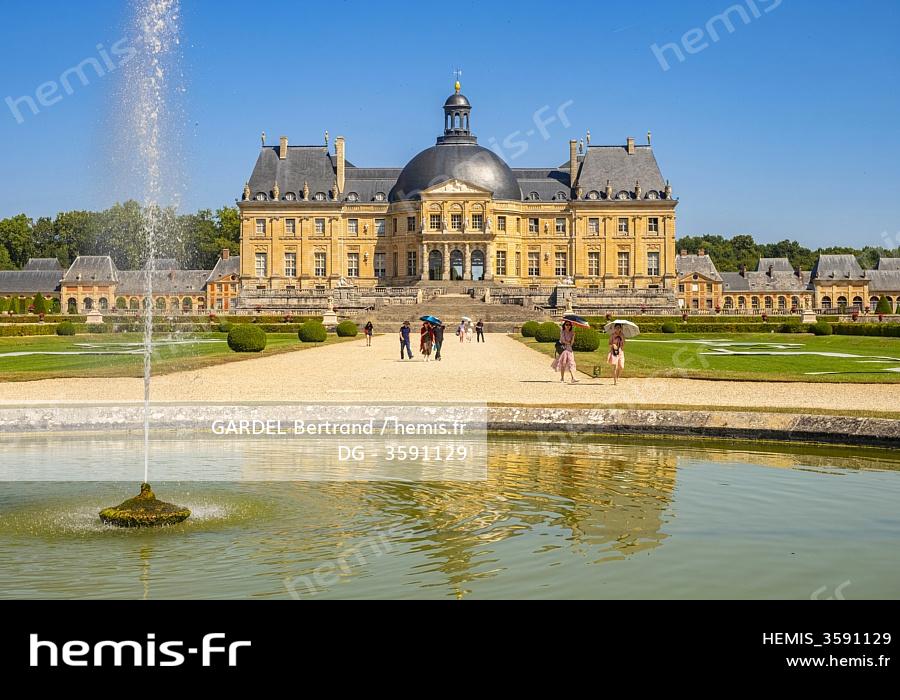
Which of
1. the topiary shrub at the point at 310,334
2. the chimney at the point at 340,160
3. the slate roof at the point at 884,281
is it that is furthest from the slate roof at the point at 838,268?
the topiary shrub at the point at 310,334

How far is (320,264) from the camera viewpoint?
3049 inches

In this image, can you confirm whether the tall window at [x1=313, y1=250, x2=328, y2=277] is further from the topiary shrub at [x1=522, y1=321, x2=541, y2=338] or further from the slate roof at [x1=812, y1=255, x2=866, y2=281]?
the slate roof at [x1=812, y1=255, x2=866, y2=281]

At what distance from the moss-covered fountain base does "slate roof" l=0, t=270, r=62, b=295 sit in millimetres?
92358

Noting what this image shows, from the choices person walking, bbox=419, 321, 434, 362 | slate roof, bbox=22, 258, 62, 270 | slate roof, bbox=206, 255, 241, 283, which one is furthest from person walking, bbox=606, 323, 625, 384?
slate roof, bbox=22, 258, 62, 270

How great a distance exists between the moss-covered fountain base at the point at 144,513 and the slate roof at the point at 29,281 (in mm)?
92358

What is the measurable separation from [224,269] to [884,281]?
61082mm

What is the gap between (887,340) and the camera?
123ft

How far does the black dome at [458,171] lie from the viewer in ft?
250

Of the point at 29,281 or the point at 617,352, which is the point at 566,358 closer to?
the point at 617,352

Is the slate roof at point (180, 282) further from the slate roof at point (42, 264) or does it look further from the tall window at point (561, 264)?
the tall window at point (561, 264)

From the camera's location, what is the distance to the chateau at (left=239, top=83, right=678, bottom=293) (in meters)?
76.4

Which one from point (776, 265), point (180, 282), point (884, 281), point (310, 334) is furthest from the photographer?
point (776, 265)
